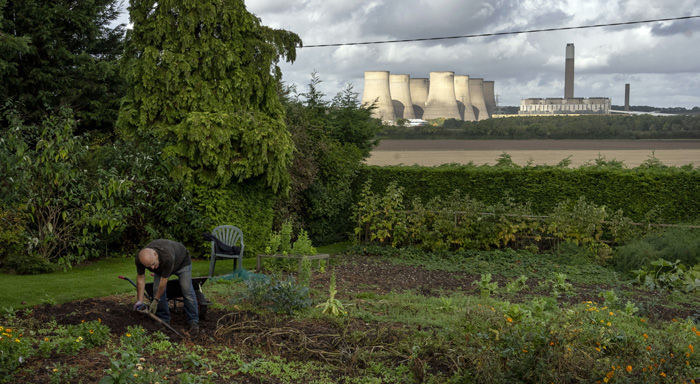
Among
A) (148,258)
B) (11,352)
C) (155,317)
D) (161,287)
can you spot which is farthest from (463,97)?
(11,352)

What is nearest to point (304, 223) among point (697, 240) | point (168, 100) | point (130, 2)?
point (168, 100)

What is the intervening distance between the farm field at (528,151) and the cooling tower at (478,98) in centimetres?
158

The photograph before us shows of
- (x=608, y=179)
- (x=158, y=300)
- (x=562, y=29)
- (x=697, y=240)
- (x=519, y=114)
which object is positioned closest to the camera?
(x=158, y=300)

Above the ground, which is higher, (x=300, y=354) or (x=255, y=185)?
(x=255, y=185)

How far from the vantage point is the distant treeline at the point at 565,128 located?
33906 millimetres

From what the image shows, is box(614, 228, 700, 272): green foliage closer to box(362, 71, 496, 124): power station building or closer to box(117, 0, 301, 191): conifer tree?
box(117, 0, 301, 191): conifer tree

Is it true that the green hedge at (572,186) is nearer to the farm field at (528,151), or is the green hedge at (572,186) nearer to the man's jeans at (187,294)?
the man's jeans at (187,294)

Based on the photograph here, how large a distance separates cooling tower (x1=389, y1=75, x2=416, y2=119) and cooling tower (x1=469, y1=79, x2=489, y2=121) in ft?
12.2

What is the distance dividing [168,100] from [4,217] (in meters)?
3.80

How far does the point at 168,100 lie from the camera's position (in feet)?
42.0

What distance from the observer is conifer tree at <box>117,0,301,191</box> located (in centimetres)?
1248

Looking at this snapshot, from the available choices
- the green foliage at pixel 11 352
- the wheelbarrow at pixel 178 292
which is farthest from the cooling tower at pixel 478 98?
the green foliage at pixel 11 352

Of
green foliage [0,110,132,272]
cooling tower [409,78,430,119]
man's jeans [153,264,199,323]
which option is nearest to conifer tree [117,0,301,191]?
green foliage [0,110,132,272]

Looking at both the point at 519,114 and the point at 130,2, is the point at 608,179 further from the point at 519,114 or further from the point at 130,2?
the point at 519,114
